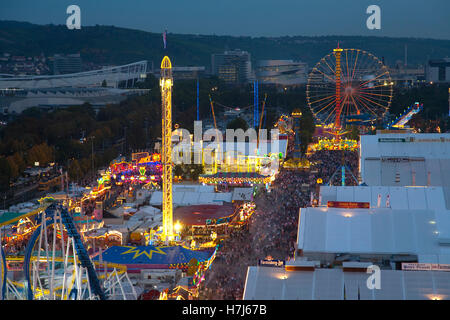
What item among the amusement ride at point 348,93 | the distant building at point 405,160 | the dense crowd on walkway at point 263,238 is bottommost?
the dense crowd on walkway at point 263,238

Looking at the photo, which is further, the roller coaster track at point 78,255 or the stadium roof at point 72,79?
the stadium roof at point 72,79

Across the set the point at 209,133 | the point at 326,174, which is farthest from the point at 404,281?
the point at 209,133

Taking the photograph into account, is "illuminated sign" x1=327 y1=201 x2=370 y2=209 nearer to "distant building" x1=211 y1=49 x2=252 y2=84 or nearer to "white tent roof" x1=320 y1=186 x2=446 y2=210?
"white tent roof" x1=320 y1=186 x2=446 y2=210

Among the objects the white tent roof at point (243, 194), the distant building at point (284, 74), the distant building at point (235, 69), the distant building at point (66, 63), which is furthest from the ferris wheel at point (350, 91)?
the distant building at point (66, 63)

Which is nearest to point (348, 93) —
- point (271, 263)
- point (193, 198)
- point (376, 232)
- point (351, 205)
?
point (193, 198)

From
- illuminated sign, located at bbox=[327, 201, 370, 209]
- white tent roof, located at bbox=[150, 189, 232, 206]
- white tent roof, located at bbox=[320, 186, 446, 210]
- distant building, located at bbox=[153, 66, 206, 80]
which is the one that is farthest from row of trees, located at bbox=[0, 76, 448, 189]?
distant building, located at bbox=[153, 66, 206, 80]

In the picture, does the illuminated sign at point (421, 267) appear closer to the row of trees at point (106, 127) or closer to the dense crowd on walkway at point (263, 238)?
the dense crowd on walkway at point (263, 238)
